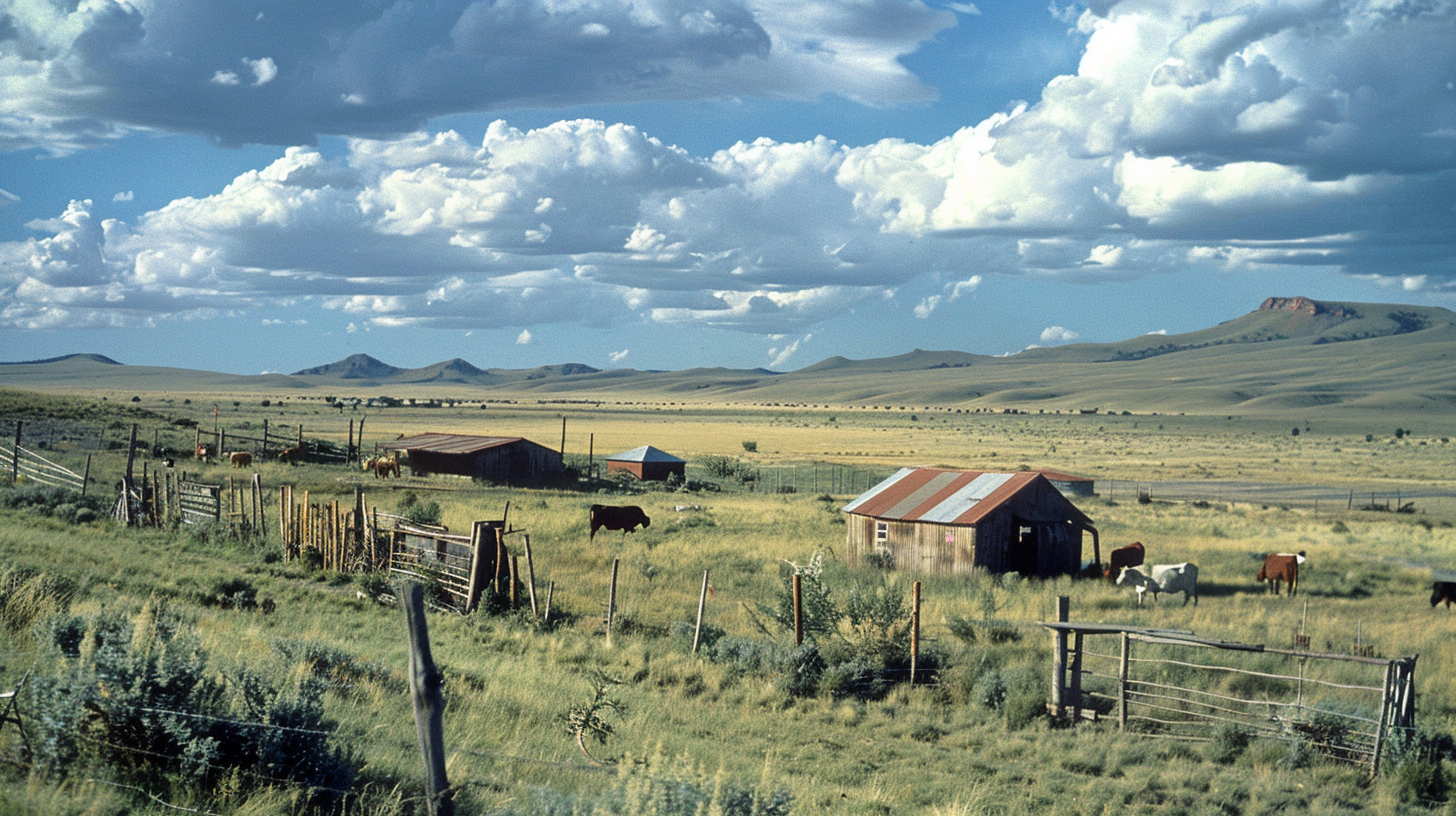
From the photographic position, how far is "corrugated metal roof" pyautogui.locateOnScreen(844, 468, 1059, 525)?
27698 mm

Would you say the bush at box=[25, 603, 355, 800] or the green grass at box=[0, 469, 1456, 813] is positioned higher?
the bush at box=[25, 603, 355, 800]

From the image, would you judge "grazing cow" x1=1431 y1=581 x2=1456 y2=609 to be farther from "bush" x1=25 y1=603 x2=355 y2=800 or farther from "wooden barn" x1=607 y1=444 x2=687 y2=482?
"wooden barn" x1=607 y1=444 x2=687 y2=482

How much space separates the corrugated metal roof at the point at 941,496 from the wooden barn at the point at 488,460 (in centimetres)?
2465

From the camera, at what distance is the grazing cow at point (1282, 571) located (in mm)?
25125

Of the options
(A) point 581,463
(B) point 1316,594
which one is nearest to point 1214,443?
(A) point 581,463

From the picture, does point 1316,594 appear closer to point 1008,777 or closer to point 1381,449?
point 1008,777

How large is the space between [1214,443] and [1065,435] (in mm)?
16635

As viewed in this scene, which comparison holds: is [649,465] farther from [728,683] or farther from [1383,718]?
[1383,718]

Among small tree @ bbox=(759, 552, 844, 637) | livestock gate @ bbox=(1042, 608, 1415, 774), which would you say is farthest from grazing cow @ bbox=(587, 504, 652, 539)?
livestock gate @ bbox=(1042, 608, 1415, 774)

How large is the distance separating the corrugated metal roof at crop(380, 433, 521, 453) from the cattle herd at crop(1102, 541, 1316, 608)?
31.3m

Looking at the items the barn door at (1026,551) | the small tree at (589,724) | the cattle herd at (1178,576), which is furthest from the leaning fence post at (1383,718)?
the barn door at (1026,551)

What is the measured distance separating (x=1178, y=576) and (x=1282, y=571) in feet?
12.6

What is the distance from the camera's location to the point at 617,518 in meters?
32.8

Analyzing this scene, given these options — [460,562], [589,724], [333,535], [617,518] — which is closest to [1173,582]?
[460,562]
